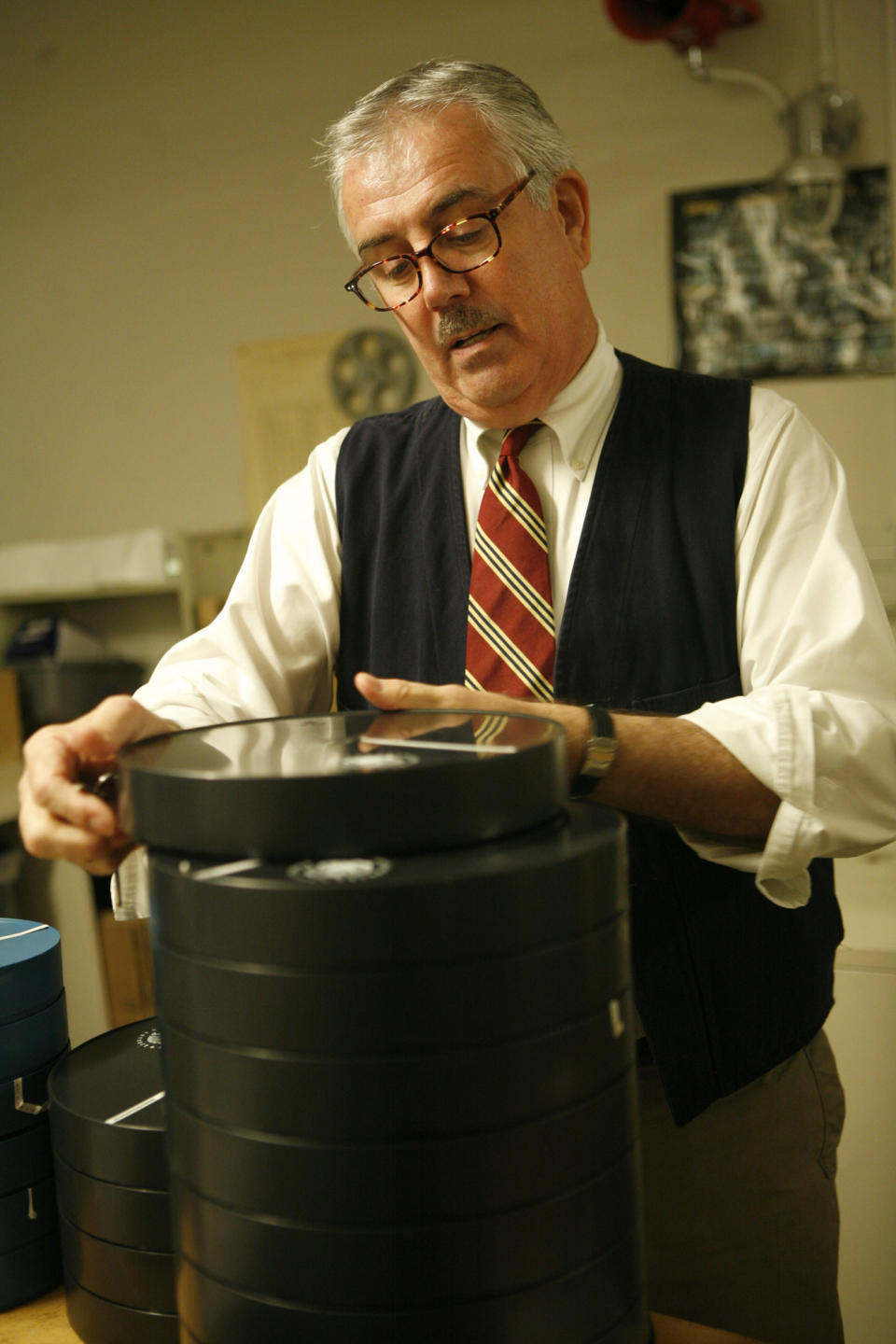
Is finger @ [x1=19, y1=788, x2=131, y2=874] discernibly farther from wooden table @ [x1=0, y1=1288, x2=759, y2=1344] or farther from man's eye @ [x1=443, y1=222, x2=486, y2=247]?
man's eye @ [x1=443, y1=222, x2=486, y2=247]

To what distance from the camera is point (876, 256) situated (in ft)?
9.28

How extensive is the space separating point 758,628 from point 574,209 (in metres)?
0.58

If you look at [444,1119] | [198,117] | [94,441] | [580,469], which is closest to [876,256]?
[580,469]

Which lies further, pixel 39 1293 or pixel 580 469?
pixel 580 469

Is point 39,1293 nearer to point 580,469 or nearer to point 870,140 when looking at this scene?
point 580,469

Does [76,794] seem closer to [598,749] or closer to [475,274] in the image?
A: [598,749]

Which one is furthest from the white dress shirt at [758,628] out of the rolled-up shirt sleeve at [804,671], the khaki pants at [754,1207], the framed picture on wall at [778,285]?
the framed picture on wall at [778,285]

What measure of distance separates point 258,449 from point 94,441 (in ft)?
2.19

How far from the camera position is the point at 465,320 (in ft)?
4.16

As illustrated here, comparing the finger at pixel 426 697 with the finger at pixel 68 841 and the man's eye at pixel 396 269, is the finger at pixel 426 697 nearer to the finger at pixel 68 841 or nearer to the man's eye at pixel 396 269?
the finger at pixel 68 841

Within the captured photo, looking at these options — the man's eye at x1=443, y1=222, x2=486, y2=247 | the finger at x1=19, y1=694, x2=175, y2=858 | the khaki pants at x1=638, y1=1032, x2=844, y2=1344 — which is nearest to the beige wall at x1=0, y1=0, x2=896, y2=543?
the man's eye at x1=443, y1=222, x2=486, y2=247

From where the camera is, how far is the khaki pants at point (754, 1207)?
1300mm

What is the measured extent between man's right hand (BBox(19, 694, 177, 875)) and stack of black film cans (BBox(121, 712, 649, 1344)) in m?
0.19

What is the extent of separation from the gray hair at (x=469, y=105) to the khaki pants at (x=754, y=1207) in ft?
3.49
